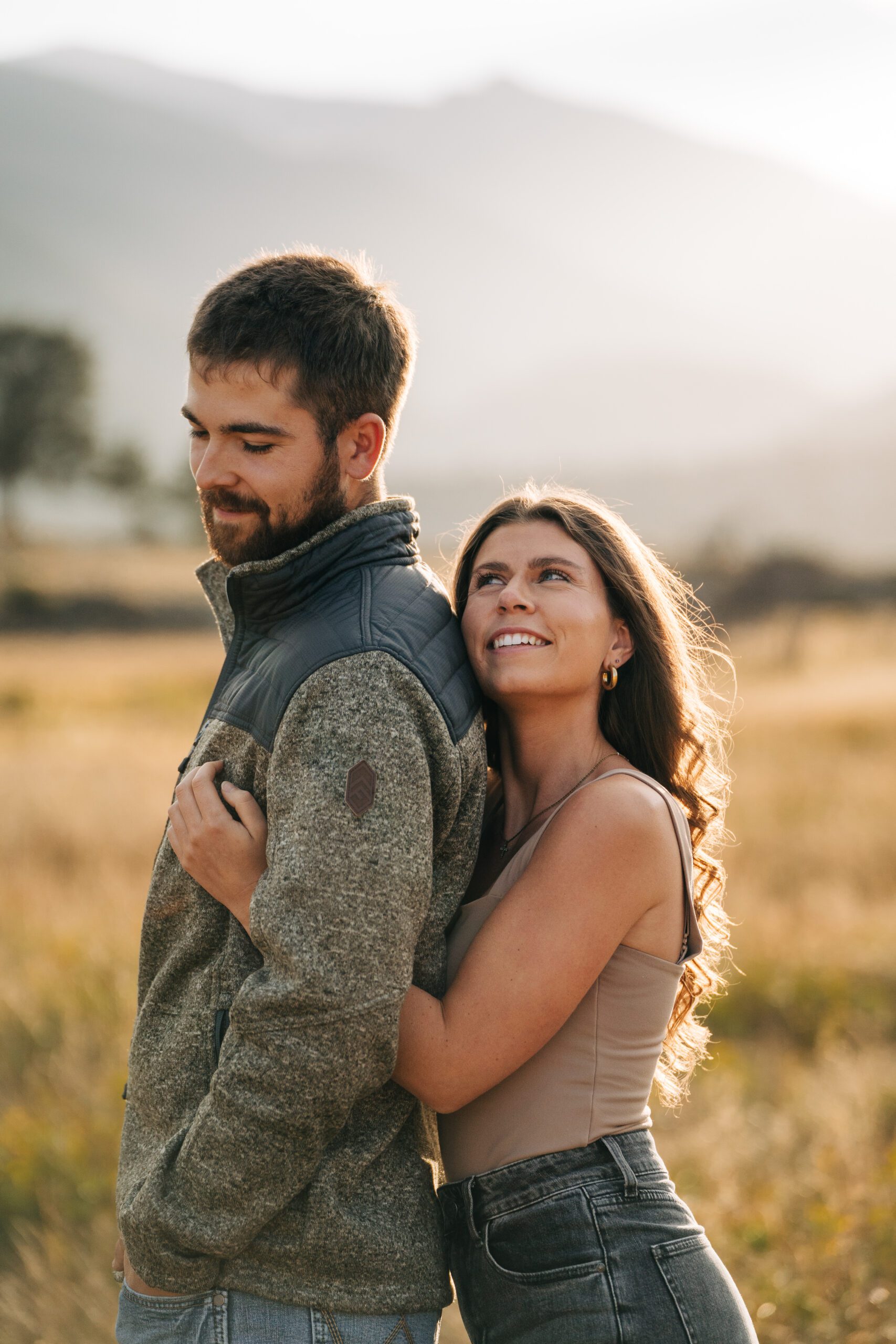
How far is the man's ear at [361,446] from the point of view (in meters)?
2.20

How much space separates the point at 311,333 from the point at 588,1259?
1746 mm

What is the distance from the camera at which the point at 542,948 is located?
2.07 metres

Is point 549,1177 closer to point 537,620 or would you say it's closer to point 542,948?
point 542,948

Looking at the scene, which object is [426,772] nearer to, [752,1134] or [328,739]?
Result: [328,739]

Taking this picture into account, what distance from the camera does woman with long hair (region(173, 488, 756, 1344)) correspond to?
6.70ft

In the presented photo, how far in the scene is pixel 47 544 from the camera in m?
56.2

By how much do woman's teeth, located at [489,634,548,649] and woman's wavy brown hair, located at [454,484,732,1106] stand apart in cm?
23

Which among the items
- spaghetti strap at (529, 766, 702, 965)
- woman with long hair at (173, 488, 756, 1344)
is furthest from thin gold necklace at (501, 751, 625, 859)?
spaghetti strap at (529, 766, 702, 965)

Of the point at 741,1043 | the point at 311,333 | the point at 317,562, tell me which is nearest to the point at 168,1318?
the point at 317,562

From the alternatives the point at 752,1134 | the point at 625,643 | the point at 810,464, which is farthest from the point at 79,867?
the point at 810,464

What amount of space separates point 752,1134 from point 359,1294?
3585 mm

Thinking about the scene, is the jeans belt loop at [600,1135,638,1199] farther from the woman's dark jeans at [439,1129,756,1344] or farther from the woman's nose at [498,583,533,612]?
the woman's nose at [498,583,533,612]

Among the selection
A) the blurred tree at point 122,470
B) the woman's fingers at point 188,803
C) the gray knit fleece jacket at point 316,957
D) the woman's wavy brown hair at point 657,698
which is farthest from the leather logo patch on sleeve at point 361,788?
the blurred tree at point 122,470

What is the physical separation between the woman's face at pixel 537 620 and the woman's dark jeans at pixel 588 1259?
0.91 meters
